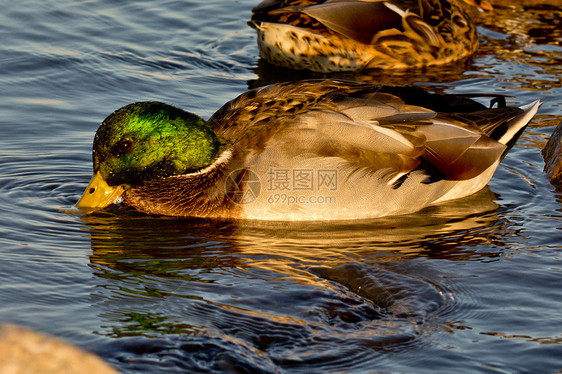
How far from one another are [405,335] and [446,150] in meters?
2.14

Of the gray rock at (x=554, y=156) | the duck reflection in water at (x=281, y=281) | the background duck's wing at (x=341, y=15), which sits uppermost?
the background duck's wing at (x=341, y=15)

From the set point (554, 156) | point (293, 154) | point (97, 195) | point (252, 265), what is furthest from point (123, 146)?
point (554, 156)

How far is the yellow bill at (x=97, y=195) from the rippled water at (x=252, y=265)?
0.11m

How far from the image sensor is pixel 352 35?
388 inches

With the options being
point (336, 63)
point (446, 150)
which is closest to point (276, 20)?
point (336, 63)

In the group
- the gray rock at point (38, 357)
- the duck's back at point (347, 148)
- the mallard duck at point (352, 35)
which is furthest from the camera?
the mallard duck at point (352, 35)

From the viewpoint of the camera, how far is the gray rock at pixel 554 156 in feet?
24.6

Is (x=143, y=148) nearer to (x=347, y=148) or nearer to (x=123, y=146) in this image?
(x=123, y=146)

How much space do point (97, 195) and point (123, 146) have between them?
427 mm

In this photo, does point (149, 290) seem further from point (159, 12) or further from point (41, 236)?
point (159, 12)

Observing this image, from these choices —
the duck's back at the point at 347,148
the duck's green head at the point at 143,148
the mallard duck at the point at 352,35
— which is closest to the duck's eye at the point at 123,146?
the duck's green head at the point at 143,148

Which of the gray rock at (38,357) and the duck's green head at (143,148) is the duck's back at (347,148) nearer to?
the duck's green head at (143,148)

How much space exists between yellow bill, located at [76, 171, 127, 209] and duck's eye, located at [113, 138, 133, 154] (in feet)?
0.89

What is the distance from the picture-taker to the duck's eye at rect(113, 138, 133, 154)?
6559 millimetres
